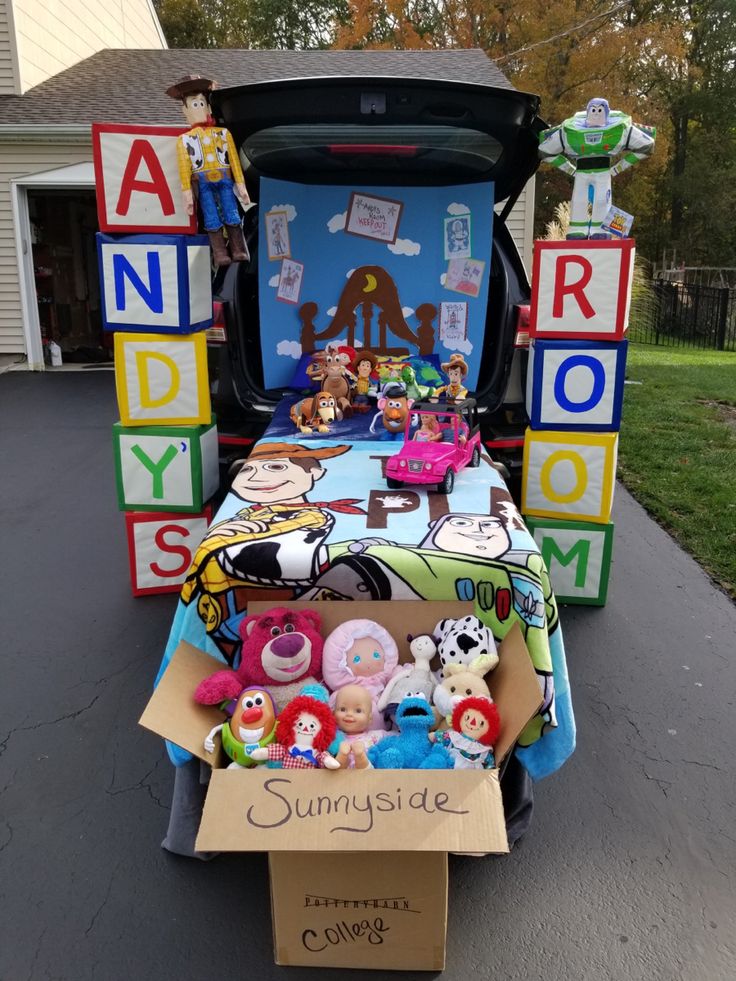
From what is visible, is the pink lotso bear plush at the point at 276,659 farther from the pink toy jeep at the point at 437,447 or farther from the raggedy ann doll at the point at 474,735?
the pink toy jeep at the point at 437,447

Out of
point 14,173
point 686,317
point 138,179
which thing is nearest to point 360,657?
point 138,179

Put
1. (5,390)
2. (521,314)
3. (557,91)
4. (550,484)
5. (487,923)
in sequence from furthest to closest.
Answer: (557,91)
(5,390)
(521,314)
(550,484)
(487,923)

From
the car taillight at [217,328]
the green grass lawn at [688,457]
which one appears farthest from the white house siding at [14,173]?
the green grass lawn at [688,457]

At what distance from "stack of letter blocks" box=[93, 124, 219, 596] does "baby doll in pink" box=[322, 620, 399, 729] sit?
160cm

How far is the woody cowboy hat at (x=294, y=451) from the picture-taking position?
351 cm

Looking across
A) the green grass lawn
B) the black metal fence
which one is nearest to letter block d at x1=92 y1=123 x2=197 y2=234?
the green grass lawn

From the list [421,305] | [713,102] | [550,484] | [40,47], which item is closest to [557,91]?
[713,102]

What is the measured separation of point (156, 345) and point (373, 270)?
5.15 ft

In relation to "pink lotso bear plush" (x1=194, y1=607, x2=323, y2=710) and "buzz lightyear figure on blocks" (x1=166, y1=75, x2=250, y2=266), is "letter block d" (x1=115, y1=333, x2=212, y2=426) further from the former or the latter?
"pink lotso bear plush" (x1=194, y1=607, x2=323, y2=710)

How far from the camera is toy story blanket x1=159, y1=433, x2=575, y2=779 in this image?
2430 millimetres

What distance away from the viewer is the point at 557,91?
2047 cm

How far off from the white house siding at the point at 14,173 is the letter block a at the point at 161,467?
8040 millimetres

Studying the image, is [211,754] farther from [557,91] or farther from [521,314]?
[557,91]

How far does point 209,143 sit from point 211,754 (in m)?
2.59
